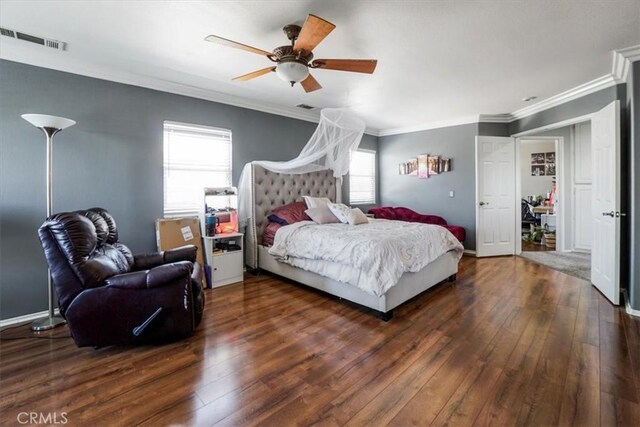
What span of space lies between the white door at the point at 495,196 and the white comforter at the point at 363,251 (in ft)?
5.89

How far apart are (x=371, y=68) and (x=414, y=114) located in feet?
9.78

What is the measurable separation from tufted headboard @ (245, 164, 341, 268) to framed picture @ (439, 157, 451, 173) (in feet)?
8.21

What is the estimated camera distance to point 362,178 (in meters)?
6.23

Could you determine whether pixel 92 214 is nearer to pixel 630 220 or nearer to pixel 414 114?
pixel 414 114

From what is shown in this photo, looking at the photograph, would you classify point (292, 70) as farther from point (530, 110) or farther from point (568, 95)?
point (530, 110)

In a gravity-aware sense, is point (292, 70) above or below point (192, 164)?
above

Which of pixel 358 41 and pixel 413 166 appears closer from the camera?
pixel 358 41

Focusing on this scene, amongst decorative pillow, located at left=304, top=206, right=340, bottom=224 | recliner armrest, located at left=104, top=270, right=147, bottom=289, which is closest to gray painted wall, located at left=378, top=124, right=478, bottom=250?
decorative pillow, located at left=304, top=206, right=340, bottom=224

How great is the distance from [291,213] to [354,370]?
251cm

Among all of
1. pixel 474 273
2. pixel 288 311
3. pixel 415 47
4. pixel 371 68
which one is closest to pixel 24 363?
pixel 288 311

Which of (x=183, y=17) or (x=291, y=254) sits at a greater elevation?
(x=183, y=17)

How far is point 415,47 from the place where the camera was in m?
2.63

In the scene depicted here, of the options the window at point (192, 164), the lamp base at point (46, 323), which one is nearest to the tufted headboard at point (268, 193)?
the window at point (192, 164)

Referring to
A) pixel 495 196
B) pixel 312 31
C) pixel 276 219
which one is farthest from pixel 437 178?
pixel 312 31
